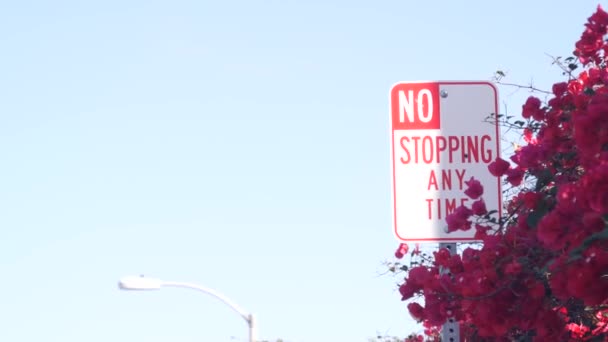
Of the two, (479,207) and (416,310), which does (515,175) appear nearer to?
(479,207)

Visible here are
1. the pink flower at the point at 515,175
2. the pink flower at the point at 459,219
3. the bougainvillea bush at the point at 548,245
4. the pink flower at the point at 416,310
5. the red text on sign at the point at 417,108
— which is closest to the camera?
the bougainvillea bush at the point at 548,245

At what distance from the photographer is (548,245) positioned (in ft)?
12.8

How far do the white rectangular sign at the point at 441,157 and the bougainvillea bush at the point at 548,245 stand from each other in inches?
3.9

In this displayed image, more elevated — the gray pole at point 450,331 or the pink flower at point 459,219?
the pink flower at point 459,219

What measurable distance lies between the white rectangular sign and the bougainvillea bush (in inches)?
3.9

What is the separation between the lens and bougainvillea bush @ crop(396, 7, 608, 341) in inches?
146

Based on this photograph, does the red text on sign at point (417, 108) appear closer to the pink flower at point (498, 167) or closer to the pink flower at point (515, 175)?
the pink flower at point (498, 167)

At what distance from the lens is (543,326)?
190 inches

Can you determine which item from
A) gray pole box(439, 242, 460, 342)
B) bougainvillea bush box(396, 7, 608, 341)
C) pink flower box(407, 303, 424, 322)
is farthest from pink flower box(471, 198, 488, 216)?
pink flower box(407, 303, 424, 322)

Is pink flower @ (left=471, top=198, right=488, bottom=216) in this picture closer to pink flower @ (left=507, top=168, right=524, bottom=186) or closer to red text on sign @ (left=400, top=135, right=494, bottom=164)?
red text on sign @ (left=400, top=135, right=494, bottom=164)

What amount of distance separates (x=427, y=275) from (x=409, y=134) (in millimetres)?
696

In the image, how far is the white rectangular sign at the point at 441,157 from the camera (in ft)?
17.1

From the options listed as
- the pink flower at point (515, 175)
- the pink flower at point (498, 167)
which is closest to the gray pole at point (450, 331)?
the pink flower at point (498, 167)

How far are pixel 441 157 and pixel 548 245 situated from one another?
139 cm
